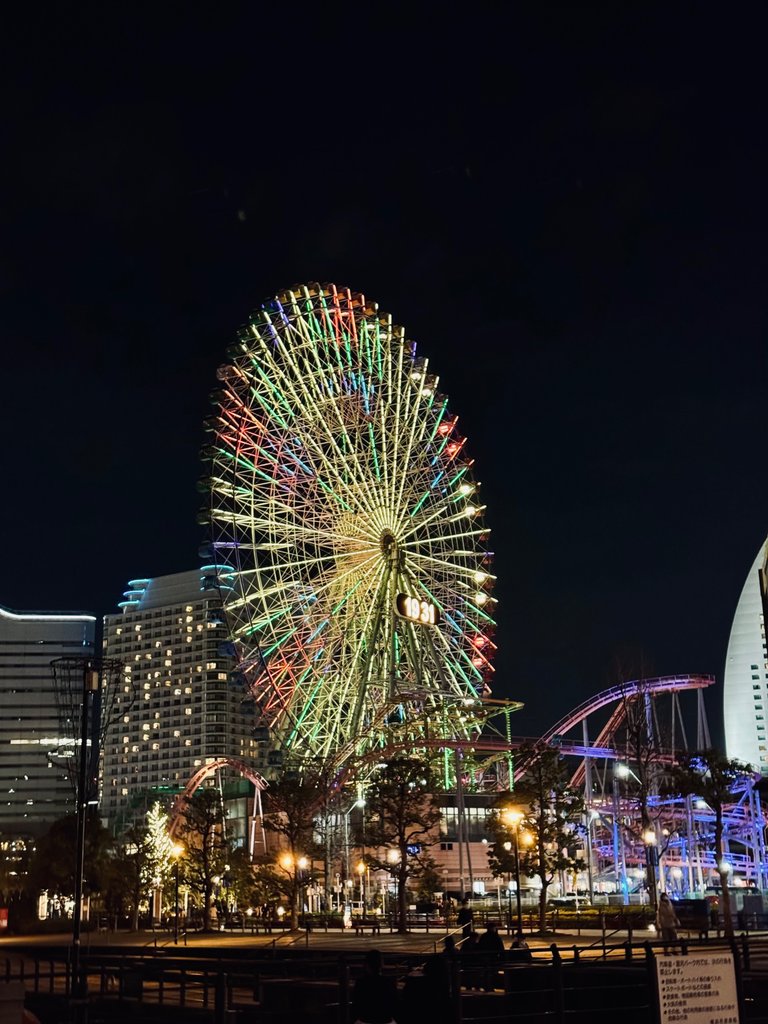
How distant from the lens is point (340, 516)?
6794 cm

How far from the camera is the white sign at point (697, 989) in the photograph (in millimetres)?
10375

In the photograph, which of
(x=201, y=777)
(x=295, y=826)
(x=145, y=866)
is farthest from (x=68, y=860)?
(x=295, y=826)

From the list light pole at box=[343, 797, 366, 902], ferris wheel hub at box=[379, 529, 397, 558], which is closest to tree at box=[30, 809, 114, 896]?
light pole at box=[343, 797, 366, 902]

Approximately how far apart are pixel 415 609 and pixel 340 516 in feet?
24.3

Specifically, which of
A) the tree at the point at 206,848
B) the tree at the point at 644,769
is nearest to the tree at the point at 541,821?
the tree at the point at 644,769

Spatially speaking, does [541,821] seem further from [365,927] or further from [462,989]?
[462,989]

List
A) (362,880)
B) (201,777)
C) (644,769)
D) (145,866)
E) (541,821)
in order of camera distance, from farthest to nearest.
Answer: (201,777), (145,866), (362,880), (541,821), (644,769)

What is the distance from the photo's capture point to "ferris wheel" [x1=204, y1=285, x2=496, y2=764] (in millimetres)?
65875

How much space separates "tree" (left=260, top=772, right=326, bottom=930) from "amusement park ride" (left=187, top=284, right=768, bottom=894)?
9.27ft

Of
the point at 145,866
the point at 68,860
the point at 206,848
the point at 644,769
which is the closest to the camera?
the point at 644,769

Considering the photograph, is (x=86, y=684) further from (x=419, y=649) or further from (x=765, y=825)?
(x=765, y=825)

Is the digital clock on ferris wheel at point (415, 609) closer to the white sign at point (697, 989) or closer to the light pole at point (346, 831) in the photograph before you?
the light pole at point (346, 831)

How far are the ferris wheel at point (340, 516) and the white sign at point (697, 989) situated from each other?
2137 inches

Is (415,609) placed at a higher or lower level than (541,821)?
higher
